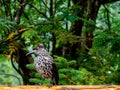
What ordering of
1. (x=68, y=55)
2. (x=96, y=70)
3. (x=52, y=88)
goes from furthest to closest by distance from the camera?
(x=68, y=55) < (x=96, y=70) < (x=52, y=88)

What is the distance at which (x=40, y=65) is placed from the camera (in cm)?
303

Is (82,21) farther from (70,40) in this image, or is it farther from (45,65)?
(45,65)

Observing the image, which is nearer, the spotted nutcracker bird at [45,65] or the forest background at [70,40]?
the spotted nutcracker bird at [45,65]

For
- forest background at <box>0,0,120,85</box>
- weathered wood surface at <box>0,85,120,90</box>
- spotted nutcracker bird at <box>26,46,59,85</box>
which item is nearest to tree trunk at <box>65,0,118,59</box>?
forest background at <box>0,0,120,85</box>

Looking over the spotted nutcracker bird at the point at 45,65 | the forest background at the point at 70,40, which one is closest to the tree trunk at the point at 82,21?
the forest background at the point at 70,40

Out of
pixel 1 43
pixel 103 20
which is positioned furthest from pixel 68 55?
pixel 1 43

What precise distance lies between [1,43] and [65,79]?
920 millimetres

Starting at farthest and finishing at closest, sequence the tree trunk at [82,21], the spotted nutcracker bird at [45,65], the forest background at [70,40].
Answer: the tree trunk at [82,21], the forest background at [70,40], the spotted nutcracker bird at [45,65]

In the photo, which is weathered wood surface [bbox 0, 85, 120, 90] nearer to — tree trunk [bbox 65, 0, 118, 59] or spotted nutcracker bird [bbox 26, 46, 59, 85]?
spotted nutcracker bird [bbox 26, 46, 59, 85]

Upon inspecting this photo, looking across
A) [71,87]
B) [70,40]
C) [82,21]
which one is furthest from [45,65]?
[82,21]

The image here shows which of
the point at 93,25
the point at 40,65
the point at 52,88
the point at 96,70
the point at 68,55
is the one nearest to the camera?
the point at 52,88

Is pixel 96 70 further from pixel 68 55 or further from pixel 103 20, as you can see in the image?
pixel 103 20

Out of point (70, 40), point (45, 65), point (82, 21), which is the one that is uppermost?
point (82, 21)

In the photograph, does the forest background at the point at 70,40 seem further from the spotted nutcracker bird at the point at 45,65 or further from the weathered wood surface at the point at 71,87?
the weathered wood surface at the point at 71,87
